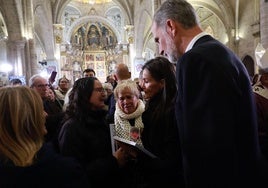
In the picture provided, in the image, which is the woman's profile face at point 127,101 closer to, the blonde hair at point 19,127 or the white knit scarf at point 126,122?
the white knit scarf at point 126,122

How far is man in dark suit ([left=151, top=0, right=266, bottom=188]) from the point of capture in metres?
1.12

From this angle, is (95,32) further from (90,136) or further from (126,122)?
(90,136)

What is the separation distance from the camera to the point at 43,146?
4.38 feet

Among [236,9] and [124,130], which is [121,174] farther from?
[236,9]

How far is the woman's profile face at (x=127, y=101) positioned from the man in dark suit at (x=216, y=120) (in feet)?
3.37

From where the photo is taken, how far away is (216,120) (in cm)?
111

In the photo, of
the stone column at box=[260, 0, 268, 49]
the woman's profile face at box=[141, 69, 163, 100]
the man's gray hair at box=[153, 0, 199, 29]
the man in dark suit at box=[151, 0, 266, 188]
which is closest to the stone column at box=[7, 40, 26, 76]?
the stone column at box=[260, 0, 268, 49]

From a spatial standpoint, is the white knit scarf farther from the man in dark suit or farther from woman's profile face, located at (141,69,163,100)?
the man in dark suit

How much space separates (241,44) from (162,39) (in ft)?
53.6

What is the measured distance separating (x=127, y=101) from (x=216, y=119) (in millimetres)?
1246

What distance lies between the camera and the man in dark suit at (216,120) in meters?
1.12

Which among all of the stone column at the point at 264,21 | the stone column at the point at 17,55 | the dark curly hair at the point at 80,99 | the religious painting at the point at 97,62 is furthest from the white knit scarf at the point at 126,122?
the religious painting at the point at 97,62

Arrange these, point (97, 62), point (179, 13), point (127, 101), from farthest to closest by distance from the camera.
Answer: point (97, 62), point (127, 101), point (179, 13)

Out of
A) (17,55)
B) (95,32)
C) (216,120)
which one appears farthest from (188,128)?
(95,32)
